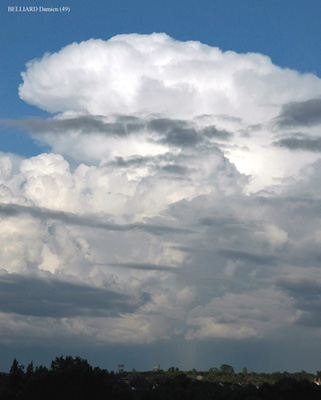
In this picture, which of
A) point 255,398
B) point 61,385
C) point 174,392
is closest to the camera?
point 61,385

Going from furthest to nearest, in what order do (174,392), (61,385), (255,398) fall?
1. (174,392)
2. (255,398)
3. (61,385)

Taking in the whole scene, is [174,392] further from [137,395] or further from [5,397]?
[5,397]

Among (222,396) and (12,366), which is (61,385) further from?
(222,396)

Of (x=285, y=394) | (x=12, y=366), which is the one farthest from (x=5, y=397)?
(x=285, y=394)

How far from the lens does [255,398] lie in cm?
15738

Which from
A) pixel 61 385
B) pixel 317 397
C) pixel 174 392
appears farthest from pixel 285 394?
pixel 61 385

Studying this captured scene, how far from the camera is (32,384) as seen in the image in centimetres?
14538

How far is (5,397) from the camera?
497ft

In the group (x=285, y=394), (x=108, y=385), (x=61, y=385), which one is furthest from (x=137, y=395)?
(x=285, y=394)

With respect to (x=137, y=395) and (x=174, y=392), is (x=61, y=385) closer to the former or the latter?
(x=137, y=395)

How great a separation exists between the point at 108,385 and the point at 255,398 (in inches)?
1426

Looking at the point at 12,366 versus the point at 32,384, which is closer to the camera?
the point at 32,384

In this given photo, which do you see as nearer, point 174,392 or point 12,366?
point 12,366

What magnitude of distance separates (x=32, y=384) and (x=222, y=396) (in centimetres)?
4771
